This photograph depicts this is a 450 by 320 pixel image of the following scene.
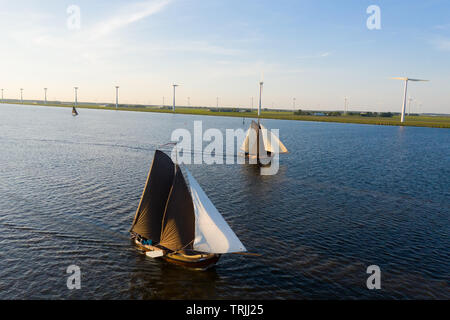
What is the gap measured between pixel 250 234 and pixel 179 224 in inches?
371

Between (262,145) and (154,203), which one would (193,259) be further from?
(262,145)

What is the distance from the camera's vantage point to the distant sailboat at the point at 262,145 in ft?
250

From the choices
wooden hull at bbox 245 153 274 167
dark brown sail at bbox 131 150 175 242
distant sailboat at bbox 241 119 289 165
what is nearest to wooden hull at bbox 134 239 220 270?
dark brown sail at bbox 131 150 175 242

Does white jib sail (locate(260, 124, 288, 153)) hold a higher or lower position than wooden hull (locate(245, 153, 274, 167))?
higher

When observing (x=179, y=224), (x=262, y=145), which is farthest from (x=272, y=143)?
(x=179, y=224)

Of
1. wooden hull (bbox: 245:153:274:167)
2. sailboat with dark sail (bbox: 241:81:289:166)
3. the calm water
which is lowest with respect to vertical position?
the calm water

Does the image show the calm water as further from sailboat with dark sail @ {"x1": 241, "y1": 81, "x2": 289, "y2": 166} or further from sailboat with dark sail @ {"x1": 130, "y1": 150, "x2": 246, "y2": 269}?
sailboat with dark sail @ {"x1": 241, "y1": 81, "x2": 289, "y2": 166}

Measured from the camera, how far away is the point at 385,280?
2458cm

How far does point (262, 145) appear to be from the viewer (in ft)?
257

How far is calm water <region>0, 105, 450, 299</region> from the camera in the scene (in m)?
23.1

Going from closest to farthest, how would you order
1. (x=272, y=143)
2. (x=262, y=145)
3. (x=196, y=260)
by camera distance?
1. (x=196, y=260)
2. (x=272, y=143)
3. (x=262, y=145)

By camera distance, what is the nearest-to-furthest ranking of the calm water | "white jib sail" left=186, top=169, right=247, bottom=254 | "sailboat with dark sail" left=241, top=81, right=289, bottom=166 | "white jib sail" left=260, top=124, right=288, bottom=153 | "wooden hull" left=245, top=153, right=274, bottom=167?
the calm water, "white jib sail" left=186, top=169, right=247, bottom=254, "wooden hull" left=245, top=153, right=274, bottom=167, "white jib sail" left=260, top=124, right=288, bottom=153, "sailboat with dark sail" left=241, top=81, right=289, bottom=166

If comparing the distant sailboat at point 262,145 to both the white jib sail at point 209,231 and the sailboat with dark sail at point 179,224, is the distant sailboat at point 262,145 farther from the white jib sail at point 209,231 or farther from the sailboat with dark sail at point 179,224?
the white jib sail at point 209,231
